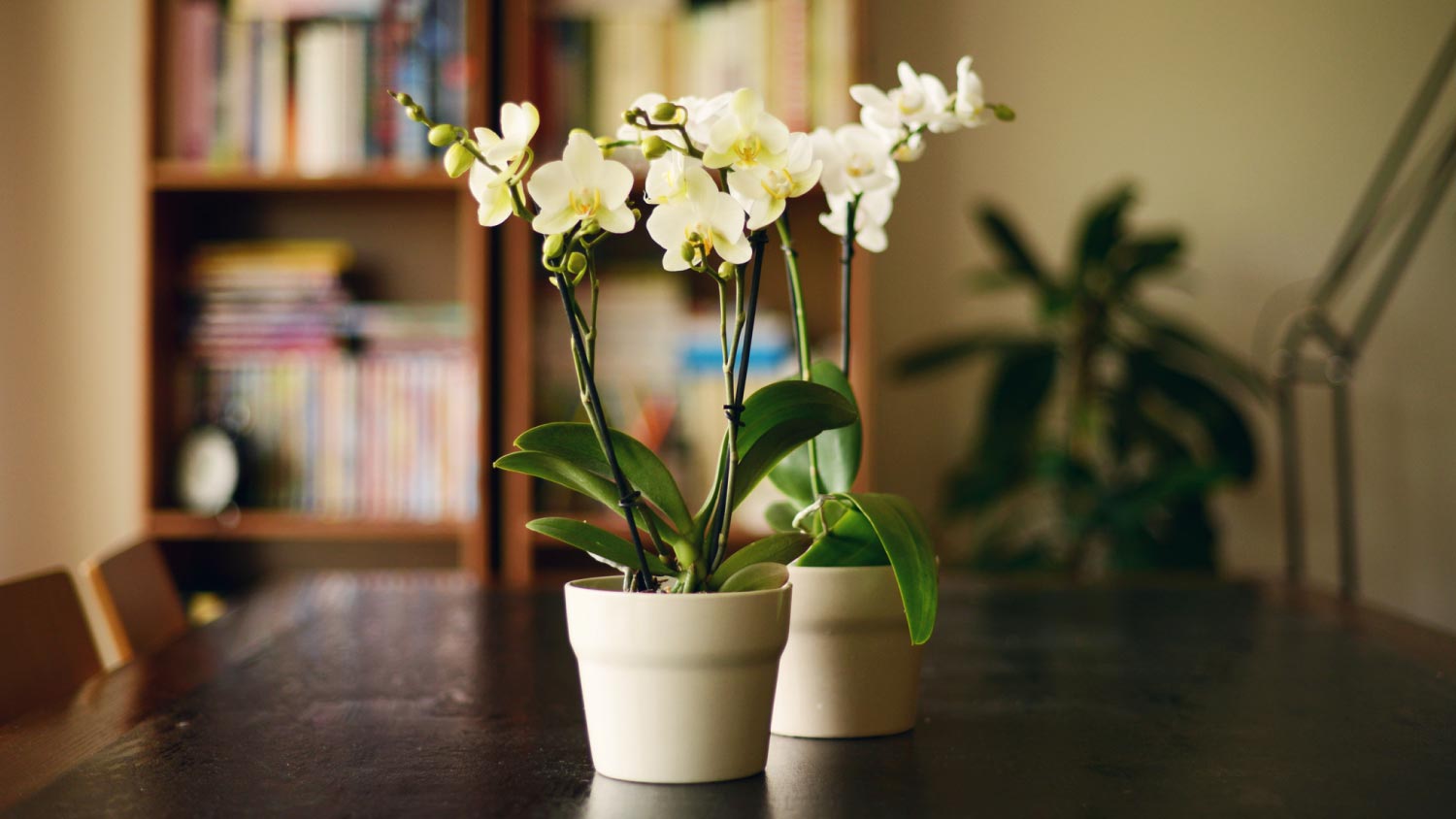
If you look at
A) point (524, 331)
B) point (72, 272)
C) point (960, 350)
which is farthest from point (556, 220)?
point (72, 272)

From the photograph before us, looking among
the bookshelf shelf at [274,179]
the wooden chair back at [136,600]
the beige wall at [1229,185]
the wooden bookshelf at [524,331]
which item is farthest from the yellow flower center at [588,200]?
the beige wall at [1229,185]

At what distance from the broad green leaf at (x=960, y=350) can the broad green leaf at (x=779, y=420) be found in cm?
174

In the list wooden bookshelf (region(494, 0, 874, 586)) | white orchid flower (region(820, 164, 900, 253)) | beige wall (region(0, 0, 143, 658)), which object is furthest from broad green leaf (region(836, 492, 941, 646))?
beige wall (region(0, 0, 143, 658))

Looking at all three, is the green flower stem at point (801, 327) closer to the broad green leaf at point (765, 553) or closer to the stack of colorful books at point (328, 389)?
the broad green leaf at point (765, 553)

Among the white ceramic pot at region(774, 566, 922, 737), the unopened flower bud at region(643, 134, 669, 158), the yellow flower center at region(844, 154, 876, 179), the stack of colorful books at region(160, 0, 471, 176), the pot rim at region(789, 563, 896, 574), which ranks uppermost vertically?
the stack of colorful books at region(160, 0, 471, 176)

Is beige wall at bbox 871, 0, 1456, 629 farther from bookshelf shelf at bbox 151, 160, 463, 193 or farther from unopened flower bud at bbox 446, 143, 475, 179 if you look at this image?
unopened flower bud at bbox 446, 143, 475, 179

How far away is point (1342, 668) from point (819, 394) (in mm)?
603

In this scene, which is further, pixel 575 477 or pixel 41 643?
pixel 41 643

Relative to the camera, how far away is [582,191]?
66 centimetres

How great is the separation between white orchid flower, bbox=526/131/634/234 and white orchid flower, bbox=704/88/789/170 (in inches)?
1.9

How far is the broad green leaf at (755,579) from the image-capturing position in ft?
2.29

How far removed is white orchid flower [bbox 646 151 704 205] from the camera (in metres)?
0.67

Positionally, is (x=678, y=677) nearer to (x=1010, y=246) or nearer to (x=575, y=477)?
(x=575, y=477)

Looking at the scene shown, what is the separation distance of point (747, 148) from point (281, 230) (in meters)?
2.26
